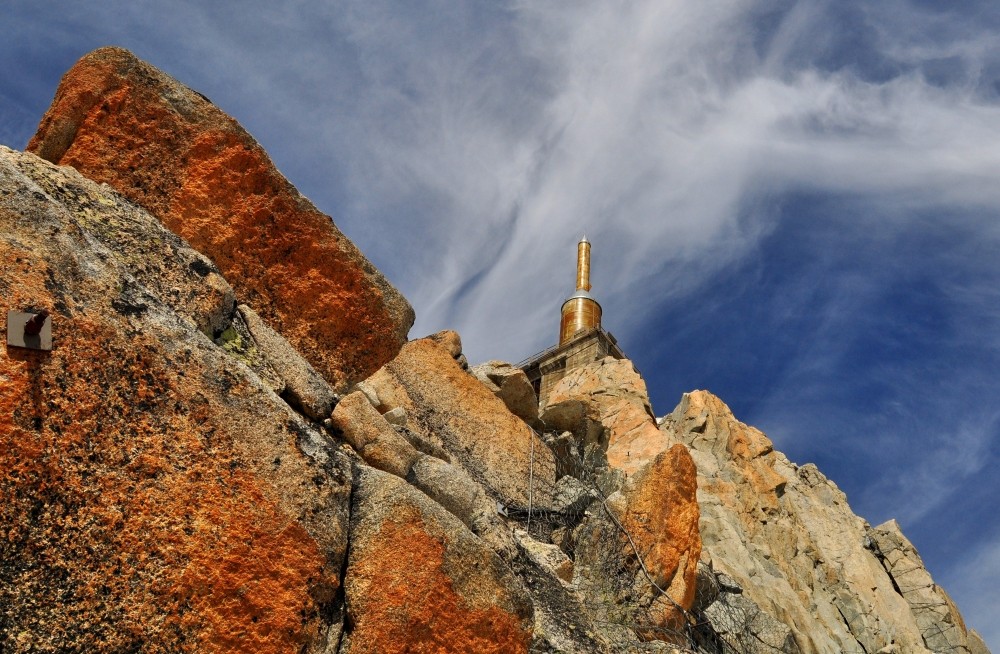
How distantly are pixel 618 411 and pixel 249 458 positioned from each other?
1427 cm

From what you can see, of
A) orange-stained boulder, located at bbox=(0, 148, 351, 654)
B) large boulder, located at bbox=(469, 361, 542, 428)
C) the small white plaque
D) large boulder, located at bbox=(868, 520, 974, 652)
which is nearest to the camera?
orange-stained boulder, located at bbox=(0, 148, 351, 654)

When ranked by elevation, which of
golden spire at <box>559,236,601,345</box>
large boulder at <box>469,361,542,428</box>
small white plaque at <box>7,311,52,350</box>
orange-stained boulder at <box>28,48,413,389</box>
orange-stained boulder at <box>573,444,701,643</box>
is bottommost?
small white plaque at <box>7,311,52,350</box>

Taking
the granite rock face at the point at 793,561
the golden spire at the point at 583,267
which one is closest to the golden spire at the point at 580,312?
the golden spire at the point at 583,267

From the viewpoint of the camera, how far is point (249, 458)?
5.23 meters

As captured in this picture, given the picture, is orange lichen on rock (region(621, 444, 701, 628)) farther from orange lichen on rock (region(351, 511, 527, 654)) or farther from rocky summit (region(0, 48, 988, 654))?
orange lichen on rock (region(351, 511, 527, 654))

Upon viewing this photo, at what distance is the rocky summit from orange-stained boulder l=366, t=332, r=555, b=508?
0.12 feet

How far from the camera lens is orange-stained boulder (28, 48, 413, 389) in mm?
7668

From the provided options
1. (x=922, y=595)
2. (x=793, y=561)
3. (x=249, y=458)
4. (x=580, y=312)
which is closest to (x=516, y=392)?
(x=793, y=561)

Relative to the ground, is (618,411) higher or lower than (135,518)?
higher

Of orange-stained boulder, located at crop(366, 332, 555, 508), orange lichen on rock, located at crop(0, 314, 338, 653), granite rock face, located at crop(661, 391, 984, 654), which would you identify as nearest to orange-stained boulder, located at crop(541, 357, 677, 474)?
granite rock face, located at crop(661, 391, 984, 654)

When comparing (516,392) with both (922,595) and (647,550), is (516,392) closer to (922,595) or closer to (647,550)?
(647,550)

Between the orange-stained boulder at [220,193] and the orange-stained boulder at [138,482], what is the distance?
2.30 meters

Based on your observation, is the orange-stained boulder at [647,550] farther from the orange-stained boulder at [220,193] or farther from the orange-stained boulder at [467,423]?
the orange-stained boulder at [220,193]

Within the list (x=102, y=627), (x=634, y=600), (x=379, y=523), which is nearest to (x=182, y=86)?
(x=379, y=523)
